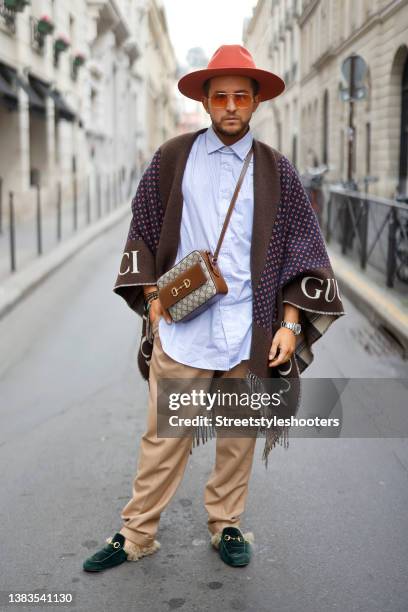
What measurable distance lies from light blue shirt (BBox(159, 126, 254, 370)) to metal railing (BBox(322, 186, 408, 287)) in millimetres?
5815

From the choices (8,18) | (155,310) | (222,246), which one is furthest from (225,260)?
(8,18)

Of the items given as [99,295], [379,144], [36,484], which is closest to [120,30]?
[379,144]

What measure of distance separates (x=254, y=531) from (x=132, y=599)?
0.74m

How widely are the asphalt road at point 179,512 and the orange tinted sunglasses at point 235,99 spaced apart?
5.51 feet

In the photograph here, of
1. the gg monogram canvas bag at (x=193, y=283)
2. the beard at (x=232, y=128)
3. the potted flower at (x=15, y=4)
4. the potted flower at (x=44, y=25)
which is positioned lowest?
the gg monogram canvas bag at (x=193, y=283)

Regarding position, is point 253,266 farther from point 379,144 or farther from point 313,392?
point 379,144

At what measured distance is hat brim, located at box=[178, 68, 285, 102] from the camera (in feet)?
9.31

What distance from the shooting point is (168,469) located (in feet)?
9.87

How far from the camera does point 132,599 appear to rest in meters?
2.81

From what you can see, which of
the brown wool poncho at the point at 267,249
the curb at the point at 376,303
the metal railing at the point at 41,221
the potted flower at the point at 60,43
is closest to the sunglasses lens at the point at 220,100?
the brown wool poncho at the point at 267,249

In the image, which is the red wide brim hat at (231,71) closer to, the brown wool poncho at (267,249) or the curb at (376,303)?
the brown wool poncho at (267,249)

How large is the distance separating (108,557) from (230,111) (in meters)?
1.66

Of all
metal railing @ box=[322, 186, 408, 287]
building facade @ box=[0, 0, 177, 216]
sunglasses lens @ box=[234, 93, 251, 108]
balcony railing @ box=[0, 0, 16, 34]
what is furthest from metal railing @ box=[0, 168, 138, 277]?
sunglasses lens @ box=[234, 93, 251, 108]

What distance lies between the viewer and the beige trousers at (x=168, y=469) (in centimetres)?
297
